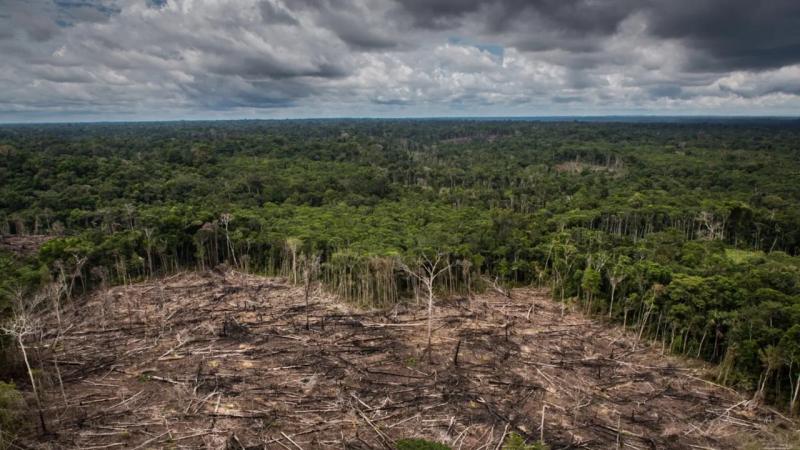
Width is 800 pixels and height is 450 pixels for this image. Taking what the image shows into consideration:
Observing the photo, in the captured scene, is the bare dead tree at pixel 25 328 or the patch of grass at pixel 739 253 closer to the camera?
the bare dead tree at pixel 25 328

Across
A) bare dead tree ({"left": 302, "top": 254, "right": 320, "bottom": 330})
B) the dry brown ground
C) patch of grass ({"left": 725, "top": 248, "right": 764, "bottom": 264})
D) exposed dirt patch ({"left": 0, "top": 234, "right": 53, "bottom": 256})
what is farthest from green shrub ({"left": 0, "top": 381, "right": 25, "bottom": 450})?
patch of grass ({"left": 725, "top": 248, "right": 764, "bottom": 264})

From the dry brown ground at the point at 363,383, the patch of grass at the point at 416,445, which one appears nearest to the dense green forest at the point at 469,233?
the dry brown ground at the point at 363,383

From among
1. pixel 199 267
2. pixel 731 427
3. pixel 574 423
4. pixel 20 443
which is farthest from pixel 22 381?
pixel 731 427

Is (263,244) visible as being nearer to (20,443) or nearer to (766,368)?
(20,443)

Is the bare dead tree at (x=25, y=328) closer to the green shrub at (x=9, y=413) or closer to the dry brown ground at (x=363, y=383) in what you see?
the green shrub at (x=9, y=413)

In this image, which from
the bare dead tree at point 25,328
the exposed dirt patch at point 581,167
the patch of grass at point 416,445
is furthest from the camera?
the exposed dirt patch at point 581,167
